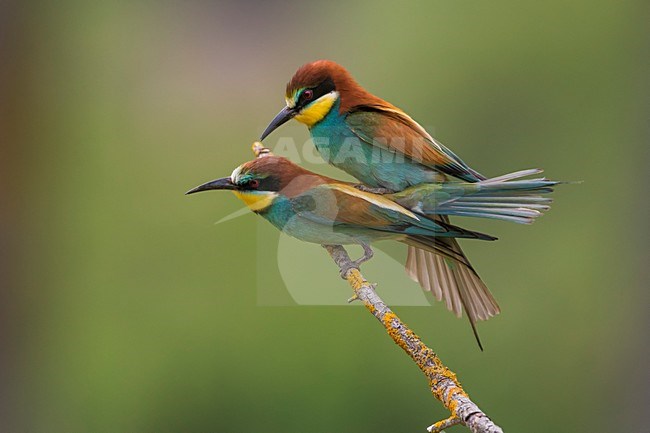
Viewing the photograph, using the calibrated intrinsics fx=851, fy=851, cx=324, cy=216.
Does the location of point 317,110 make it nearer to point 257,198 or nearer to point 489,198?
point 257,198

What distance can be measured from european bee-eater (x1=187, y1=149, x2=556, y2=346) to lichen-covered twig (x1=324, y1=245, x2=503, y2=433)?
0.17 feet

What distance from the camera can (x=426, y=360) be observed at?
103 cm

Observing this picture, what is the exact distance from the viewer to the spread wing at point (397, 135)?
42.6 inches

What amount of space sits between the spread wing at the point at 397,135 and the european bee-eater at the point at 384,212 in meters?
0.04

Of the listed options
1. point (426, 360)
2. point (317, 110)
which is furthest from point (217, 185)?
A: point (426, 360)

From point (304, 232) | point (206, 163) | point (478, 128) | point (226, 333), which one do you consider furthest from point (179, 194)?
point (304, 232)

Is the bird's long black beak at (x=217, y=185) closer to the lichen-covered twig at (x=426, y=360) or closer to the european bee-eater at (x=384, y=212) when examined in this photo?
the european bee-eater at (x=384, y=212)

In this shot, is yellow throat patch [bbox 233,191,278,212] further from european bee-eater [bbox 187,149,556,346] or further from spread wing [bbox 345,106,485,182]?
spread wing [bbox 345,106,485,182]

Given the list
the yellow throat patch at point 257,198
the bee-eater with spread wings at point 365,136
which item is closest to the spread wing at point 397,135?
the bee-eater with spread wings at point 365,136

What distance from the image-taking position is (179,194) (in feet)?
8.66

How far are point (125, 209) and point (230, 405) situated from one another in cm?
74

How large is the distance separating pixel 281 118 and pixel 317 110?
58 mm

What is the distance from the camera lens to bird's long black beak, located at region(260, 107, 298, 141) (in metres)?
1.05

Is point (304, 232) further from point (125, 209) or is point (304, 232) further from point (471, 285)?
point (125, 209)
